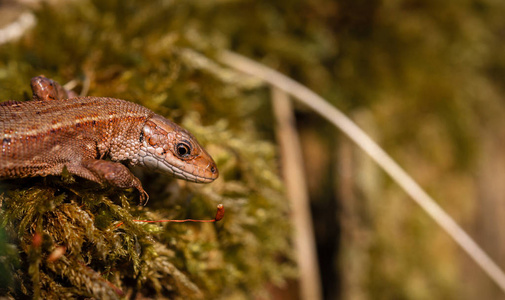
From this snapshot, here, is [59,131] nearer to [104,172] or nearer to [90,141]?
[90,141]

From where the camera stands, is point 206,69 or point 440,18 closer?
point 206,69

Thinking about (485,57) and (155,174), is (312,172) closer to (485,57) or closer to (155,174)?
(155,174)

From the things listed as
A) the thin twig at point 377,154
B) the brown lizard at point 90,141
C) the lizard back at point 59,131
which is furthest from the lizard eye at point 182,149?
the thin twig at point 377,154

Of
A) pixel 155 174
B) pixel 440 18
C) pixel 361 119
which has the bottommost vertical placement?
pixel 155 174

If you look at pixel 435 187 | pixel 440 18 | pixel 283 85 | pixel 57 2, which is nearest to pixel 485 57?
pixel 440 18

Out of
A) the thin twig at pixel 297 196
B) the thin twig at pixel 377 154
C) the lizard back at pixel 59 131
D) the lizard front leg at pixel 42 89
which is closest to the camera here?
the lizard back at pixel 59 131

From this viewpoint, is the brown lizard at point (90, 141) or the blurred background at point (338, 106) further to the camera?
the blurred background at point (338, 106)

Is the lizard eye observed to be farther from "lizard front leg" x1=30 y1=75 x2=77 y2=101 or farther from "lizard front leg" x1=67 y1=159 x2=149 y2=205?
"lizard front leg" x1=30 y1=75 x2=77 y2=101

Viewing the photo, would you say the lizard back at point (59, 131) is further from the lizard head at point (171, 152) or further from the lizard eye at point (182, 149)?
the lizard eye at point (182, 149)
